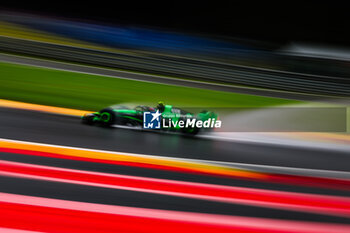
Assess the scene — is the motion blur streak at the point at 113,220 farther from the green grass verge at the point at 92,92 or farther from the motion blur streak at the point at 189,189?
the green grass verge at the point at 92,92

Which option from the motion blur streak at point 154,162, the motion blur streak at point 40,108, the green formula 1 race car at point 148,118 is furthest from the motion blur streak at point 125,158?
the motion blur streak at point 40,108

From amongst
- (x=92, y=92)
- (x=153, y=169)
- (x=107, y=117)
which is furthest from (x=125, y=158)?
(x=92, y=92)

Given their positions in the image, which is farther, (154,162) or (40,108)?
(40,108)

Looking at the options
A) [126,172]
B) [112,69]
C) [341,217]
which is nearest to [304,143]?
[341,217]

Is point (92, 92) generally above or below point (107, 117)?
above

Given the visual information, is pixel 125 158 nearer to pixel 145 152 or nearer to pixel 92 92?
pixel 145 152

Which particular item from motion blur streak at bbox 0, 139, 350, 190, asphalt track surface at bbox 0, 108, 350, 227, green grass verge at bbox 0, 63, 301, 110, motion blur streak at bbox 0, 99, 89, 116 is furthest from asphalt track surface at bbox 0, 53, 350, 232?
green grass verge at bbox 0, 63, 301, 110

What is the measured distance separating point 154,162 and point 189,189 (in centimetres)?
100

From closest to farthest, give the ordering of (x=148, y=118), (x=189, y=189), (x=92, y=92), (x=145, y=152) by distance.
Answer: (x=189, y=189), (x=145, y=152), (x=148, y=118), (x=92, y=92)

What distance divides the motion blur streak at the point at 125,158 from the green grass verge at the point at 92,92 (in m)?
3.02

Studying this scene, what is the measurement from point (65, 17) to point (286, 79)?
11.6m

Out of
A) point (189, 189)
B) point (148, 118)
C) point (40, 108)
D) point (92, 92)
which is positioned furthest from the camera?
point (92, 92)

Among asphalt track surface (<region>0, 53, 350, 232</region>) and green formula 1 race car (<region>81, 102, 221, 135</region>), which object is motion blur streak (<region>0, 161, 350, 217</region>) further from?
green formula 1 race car (<region>81, 102, 221, 135</region>)

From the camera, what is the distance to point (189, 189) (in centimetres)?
450
